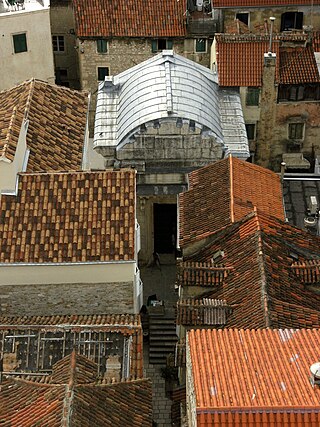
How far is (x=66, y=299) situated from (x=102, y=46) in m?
23.4

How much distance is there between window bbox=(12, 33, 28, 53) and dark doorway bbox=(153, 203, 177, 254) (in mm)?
15396

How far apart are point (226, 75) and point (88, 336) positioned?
847 inches

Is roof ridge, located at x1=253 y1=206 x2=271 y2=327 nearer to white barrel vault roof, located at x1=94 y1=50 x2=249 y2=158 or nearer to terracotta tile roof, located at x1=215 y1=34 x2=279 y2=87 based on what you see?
white barrel vault roof, located at x1=94 y1=50 x2=249 y2=158

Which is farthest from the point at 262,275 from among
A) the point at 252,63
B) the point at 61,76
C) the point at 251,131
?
the point at 61,76

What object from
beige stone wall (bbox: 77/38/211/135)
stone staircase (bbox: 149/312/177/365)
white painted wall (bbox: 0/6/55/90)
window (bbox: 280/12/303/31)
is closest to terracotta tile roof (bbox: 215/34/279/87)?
window (bbox: 280/12/303/31)

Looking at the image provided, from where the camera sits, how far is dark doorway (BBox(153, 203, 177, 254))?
143ft

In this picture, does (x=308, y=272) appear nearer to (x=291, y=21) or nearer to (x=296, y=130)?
(x=296, y=130)

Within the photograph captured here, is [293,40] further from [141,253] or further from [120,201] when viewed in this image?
[120,201]

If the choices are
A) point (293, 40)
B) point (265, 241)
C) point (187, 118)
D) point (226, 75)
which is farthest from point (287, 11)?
point (265, 241)

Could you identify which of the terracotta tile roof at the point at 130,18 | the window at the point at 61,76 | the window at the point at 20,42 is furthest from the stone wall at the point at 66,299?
the window at the point at 61,76

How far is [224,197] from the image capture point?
36.5 meters

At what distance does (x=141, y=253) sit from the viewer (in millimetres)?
43906

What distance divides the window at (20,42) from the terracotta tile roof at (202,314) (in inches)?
1033

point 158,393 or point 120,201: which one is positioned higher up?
point 120,201
